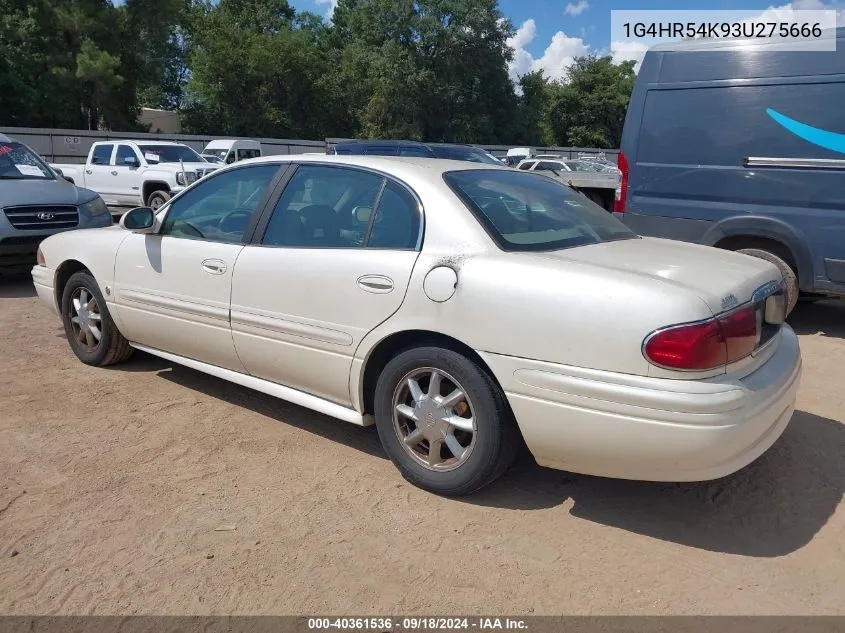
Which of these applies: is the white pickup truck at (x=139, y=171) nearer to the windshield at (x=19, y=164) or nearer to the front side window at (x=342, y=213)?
the windshield at (x=19, y=164)

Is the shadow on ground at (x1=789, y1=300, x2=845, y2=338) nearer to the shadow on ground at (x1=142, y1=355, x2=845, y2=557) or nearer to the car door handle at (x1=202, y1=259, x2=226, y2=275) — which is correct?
the shadow on ground at (x1=142, y1=355, x2=845, y2=557)

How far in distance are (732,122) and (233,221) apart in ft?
14.5

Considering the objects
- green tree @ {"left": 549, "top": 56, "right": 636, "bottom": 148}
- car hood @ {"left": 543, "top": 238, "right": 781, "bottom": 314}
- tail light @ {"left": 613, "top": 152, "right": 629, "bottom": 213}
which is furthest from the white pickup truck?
green tree @ {"left": 549, "top": 56, "right": 636, "bottom": 148}

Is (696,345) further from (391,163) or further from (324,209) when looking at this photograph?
(324,209)

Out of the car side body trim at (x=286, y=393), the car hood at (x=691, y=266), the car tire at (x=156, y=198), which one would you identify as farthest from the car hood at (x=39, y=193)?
the car hood at (x=691, y=266)

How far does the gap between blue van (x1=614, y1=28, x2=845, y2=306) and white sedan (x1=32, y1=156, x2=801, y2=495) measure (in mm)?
2688

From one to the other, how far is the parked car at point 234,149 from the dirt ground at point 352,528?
19188 mm

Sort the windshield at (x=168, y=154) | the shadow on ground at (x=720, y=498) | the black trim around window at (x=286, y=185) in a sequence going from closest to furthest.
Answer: the shadow on ground at (x=720, y=498) < the black trim around window at (x=286, y=185) < the windshield at (x=168, y=154)

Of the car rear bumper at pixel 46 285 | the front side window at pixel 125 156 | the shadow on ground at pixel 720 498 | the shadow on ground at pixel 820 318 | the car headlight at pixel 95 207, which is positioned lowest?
the shadow on ground at pixel 820 318

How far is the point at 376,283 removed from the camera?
3.32 m

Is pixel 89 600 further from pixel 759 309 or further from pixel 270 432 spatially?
pixel 759 309

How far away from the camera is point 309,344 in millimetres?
3580

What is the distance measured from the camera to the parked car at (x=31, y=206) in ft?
25.3

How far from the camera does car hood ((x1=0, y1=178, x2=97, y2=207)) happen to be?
7.84m
